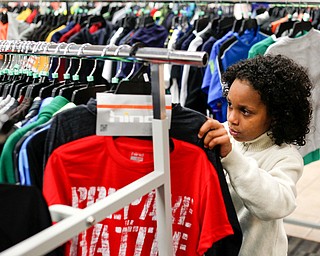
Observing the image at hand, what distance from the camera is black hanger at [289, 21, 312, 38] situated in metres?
2.21

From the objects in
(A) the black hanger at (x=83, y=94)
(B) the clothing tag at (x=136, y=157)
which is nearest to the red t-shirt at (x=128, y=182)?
(B) the clothing tag at (x=136, y=157)

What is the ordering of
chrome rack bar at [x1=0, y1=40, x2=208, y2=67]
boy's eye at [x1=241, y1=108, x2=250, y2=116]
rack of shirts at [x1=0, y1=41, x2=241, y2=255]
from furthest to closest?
1. boy's eye at [x1=241, y1=108, x2=250, y2=116]
2. chrome rack bar at [x1=0, y1=40, x2=208, y2=67]
3. rack of shirts at [x1=0, y1=41, x2=241, y2=255]

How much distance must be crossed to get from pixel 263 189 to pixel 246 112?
276mm

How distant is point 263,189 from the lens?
1110 mm

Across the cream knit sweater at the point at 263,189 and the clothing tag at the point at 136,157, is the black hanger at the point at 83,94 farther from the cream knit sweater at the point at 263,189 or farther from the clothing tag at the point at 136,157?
the cream knit sweater at the point at 263,189

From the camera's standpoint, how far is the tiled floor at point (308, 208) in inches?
106

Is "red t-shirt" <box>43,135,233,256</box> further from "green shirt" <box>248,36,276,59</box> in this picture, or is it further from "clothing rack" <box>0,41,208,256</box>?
"green shirt" <box>248,36,276,59</box>

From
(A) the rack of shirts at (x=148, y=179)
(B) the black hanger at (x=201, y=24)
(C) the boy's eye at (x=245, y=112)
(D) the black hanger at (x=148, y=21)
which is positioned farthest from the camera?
(D) the black hanger at (x=148, y=21)

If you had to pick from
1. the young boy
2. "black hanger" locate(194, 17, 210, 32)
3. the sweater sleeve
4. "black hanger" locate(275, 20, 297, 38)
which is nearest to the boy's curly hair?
the young boy

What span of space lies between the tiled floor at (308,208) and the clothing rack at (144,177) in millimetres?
1840

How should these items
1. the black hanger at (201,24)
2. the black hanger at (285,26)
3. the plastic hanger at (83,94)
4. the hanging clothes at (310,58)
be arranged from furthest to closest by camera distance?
the black hanger at (201,24) < the black hanger at (285,26) < the hanging clothes at (310,58) < the plastic hanger at (83,94)

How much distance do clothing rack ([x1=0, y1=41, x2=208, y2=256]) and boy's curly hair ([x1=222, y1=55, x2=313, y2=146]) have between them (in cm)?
43

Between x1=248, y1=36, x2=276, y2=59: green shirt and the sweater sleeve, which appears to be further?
x1=248, y1=36, x2=276, y2=59: green shirt

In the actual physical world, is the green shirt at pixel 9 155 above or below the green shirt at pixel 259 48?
below
